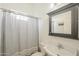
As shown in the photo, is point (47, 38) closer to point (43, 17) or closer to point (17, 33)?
point (43, 17)

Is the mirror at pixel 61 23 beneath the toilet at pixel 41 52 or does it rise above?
above

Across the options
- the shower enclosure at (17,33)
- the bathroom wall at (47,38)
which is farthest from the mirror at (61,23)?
the shower enclosure at (17,33)

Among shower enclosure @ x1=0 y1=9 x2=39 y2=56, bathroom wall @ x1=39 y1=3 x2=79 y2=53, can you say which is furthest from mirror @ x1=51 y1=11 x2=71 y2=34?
shower enclosure @ x1=0 y1=9 x2=39 y2=56

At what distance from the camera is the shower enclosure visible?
1.10m

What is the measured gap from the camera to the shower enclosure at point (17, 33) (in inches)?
43.3

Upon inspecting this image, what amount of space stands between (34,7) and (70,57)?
29.0 inches

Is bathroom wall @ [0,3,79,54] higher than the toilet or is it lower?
higher

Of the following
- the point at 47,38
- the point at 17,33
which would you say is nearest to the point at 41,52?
the point at 47,38

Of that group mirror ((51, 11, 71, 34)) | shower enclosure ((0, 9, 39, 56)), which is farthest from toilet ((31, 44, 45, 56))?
mirror ((51, 11, 71, 34))

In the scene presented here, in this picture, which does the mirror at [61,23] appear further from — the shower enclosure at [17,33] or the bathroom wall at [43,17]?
the shower enclosure at [17,33]

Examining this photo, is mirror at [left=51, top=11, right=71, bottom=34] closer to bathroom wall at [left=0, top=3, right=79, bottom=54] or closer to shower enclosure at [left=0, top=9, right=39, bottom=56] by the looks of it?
bathroom wall at [left=0, top=3, right=79, bottom=54]

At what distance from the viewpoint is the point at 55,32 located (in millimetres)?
1215

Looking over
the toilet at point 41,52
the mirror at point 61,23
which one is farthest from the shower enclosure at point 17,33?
the mirror at point 61,23

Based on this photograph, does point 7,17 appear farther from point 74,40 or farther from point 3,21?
point 74,40
